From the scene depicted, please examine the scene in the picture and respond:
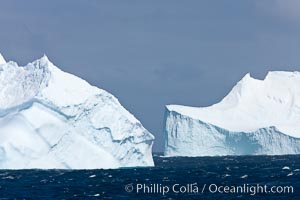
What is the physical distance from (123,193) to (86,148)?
1559 centimetres

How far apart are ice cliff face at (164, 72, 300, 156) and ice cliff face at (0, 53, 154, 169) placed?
19460 mm

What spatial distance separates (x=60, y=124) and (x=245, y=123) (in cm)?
3527

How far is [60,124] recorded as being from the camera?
48.4 meters

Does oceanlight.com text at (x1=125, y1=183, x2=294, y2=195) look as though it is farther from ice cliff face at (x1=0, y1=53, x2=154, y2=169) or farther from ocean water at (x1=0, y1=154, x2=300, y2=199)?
ice cliff face at (x1=0, y1=53, x2=154, y2=169)

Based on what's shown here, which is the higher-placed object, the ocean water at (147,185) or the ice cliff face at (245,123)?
the ice cliff face at (245,123)

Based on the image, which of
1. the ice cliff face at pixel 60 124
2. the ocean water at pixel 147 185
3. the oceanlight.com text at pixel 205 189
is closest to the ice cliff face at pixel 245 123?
the ice cliff face at pixel 60 124

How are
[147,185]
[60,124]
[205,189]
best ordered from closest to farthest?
[205,189], [147,185], [60,124]

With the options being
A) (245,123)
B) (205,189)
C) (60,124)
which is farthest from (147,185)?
(245,123)

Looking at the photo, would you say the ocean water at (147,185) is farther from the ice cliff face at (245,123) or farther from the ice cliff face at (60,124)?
the ice cliff face at (245,123)

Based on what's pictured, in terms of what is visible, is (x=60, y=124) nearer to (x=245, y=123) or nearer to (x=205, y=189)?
(x=205, y=189)

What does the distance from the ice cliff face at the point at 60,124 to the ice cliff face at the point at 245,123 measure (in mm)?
19460

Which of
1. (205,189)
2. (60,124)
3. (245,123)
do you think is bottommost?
(205,189)

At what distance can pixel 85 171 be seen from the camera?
48906 millimetres

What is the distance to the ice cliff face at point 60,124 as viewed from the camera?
47250 mm
